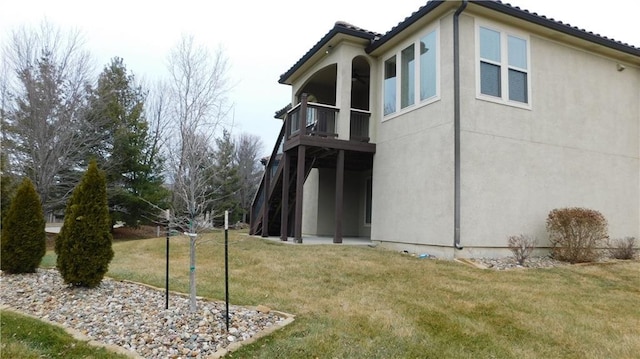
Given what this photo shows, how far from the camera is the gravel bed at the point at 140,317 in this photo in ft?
12.3

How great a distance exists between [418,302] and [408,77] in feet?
21.4

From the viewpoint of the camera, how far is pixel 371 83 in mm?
11375

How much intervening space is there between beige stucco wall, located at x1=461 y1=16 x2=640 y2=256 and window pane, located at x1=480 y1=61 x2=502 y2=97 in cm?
29

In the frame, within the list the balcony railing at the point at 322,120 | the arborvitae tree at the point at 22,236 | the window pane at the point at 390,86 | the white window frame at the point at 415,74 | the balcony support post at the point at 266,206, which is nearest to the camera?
the arborvitae tree at the point at 22,236

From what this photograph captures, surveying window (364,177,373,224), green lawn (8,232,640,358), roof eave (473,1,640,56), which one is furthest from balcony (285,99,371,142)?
roof eave (473,1,640,56)

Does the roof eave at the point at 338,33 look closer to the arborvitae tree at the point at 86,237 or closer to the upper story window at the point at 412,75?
the upper story window at the point at 412,75

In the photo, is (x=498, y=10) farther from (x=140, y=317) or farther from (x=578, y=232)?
(x=140, y=317)

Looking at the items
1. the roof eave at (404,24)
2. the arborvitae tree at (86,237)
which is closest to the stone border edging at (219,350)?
the arborvitae tree at (86,237)

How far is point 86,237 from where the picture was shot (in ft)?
17.4

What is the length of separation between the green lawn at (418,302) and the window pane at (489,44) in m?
4.61

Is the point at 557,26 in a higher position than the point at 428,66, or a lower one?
higher

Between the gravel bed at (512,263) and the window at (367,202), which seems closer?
the gravel bed at (512,263)

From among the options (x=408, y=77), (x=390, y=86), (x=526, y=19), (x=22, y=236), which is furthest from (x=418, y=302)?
(x=526, y=19)

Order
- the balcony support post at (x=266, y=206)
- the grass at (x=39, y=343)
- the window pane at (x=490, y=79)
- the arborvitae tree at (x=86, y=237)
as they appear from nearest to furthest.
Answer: the grass at (x=39, y=343)
the arborvitae tree at (x=86, y=237)
the window pane at (x=490, y=79)
the balcony support post at (x=266, y=206)
